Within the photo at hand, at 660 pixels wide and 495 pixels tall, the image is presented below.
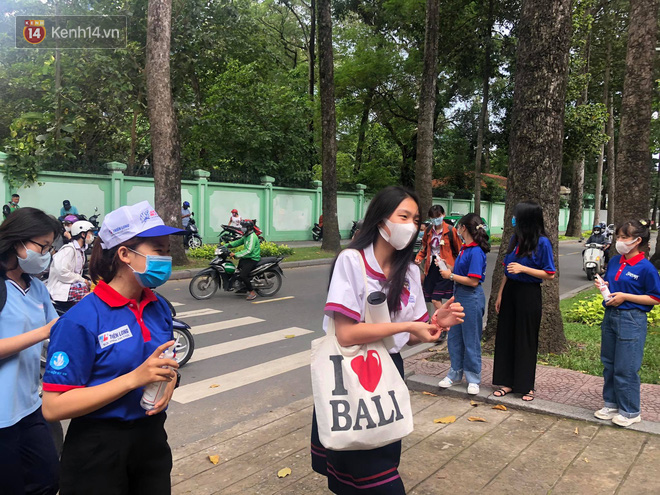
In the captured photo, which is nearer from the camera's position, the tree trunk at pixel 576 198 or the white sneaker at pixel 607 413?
the white sneaker at pixel 607 413

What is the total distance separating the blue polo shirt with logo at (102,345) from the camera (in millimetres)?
1732

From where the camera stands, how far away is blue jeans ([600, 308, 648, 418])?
400 cm

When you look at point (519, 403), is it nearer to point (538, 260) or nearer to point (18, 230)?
point (538, 260)

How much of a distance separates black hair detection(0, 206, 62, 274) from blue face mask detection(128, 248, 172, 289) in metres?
0.82

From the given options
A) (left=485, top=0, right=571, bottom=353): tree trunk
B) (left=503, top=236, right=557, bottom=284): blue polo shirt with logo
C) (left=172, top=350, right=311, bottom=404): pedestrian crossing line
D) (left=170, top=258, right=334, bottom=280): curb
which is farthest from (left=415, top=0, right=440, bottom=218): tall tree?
(left=503, top=236, right=557, bottom=284): blue polo shirt with logo

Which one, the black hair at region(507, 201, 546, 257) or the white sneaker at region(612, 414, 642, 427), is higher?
the black hair at region(507, 201, 546, 257)

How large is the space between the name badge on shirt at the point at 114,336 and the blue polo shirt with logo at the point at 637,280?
3.67 metres

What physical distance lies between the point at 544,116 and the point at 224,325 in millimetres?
5204

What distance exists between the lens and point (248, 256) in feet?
32.4

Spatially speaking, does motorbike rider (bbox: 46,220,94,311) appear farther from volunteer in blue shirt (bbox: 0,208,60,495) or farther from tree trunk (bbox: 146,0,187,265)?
tree trunk (bbox: 146,0,187,265)

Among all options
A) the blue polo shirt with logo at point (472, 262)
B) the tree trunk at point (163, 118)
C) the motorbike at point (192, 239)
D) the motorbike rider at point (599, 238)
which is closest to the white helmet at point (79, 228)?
the blue polo shirt with logo at point (472, 262)

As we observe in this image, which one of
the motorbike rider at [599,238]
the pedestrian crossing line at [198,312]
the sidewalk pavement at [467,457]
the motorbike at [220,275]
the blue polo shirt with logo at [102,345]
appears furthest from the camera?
the motorbike rider at [599,238]

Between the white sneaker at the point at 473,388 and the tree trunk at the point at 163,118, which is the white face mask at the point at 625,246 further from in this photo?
the tree trunk at the point at 163,118

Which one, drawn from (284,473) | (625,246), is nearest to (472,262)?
(625,246)
